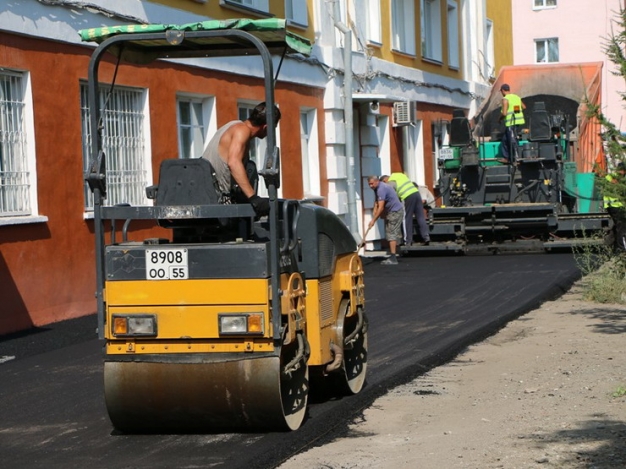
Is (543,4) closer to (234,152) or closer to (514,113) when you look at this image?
(514,113)

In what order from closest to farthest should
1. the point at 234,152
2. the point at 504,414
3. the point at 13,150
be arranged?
the point at 234,152 → the point at 504,414 → the point at 13,150

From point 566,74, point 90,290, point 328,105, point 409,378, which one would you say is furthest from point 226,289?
point 566,74

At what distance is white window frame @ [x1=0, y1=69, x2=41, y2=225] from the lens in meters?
14.4

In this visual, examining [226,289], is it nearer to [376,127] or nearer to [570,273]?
[570,273]

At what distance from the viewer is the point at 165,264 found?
25.8 ft

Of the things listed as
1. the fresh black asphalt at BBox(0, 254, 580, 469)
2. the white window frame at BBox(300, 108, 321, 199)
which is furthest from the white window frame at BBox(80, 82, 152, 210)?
the white window frame at BBox(300, 108, 321, 199)

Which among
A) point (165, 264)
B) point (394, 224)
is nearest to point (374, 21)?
point (394, 224)

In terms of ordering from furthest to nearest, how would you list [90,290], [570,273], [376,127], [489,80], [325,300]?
1. [489,80]
2. [376,127]
3. [570,273]
4. [90,290]
5. [325,300]


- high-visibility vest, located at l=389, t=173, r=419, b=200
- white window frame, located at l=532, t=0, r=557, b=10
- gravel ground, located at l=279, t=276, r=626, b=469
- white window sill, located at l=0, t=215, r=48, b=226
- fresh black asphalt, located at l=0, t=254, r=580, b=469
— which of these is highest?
white window frame, located at l=532, t=0, r=557, b=10

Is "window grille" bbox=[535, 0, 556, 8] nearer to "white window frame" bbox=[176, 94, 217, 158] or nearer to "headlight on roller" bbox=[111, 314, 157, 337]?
"white window frame" bbox=[176, 94, 217, 158]

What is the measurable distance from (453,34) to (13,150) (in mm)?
20765

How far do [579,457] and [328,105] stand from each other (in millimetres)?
17335

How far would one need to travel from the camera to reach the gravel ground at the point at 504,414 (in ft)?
24.1

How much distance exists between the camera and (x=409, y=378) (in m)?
10.4
